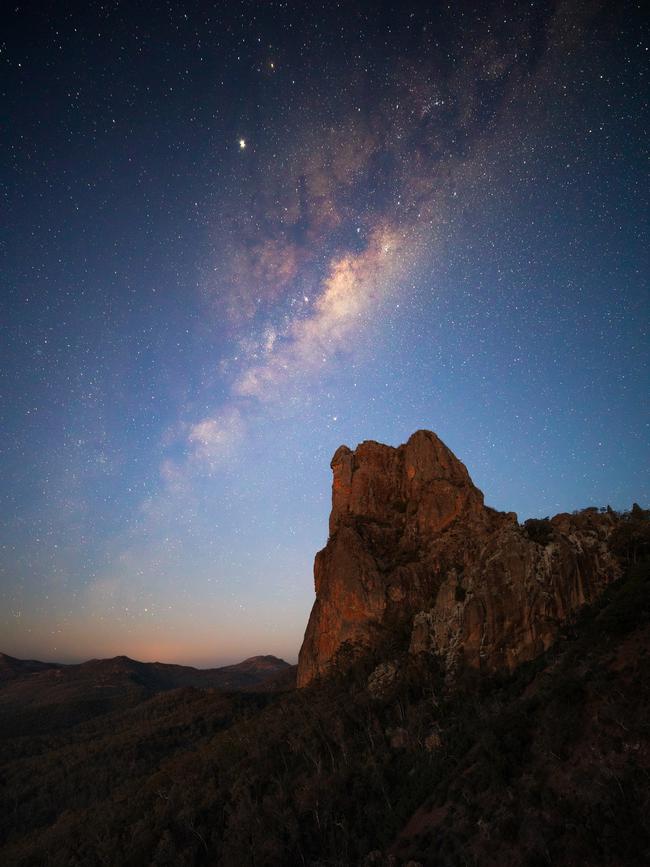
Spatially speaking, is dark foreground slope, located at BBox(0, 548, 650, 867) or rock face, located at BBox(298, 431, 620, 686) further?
rock face, located at BBox(298, 431, 620, 686)

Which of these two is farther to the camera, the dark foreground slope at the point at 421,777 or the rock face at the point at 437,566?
the rock face at the point at 437,566

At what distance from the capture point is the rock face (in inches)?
2682

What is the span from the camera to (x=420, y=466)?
113m

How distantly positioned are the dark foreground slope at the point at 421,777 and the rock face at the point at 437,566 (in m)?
4.33

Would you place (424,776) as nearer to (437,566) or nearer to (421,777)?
(421,777)

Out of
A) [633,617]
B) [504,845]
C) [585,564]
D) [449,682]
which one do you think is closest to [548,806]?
[504,845]

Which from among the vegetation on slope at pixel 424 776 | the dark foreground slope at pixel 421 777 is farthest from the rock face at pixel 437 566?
the vegetation on slope at pixel 424 776

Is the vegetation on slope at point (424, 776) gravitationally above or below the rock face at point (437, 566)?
below

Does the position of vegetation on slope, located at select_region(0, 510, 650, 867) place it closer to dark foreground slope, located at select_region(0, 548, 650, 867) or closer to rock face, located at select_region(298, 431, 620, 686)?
dark foreground slope, located at select_region(0, 548, 650, 867)

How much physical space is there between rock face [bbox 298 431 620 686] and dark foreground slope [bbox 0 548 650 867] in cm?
433

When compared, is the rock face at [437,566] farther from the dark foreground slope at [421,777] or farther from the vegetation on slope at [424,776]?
the vegetation on slope at [424,776]

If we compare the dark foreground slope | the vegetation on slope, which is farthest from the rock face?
the vegetation on slope

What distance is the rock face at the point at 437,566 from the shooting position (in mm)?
68125

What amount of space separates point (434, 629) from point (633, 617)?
3526cm
